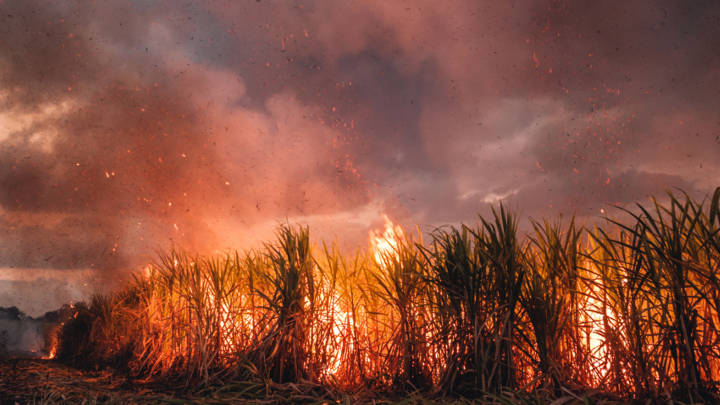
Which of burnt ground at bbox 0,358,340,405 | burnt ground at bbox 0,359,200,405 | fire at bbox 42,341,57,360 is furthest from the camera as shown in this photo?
fire at bbox 42,341,57,360

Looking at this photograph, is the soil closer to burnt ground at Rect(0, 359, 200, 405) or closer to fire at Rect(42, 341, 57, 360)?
burnt ground at Rect(0, 359, 200, 405)

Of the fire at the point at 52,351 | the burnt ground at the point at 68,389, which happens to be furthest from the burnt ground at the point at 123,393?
the fire at the point at 52,351

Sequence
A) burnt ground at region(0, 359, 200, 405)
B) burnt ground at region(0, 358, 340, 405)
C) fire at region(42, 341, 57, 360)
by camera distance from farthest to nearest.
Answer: fire at region(42, 341, 57, 360) < burnt ground at region(0, 359, 200, 405) < burnt ground at region(0, 358, 340, 405)

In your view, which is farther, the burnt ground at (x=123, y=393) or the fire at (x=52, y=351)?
the fire at (x=52, y=351)

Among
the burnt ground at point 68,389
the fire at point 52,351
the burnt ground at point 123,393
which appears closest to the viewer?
the burnt ground at point 123,393

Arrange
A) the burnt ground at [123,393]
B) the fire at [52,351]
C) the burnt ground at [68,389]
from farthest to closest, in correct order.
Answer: the fire at [52,351] → the burnt ground at [68,389] → the burnt ground at [123,393]

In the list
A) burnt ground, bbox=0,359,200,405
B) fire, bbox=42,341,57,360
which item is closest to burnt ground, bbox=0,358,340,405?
burnt ground, bbox=0,359,200,405

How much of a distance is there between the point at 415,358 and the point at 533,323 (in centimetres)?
88

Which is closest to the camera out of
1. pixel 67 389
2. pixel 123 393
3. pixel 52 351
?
pixel 123 393

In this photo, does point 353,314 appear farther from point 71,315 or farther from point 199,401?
point 71,315

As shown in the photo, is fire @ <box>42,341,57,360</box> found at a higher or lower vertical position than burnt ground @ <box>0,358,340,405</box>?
higher

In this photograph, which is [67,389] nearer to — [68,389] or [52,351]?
[68,389]

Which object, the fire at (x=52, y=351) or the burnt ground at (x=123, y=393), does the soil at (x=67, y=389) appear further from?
the fire at (x=52, y=351)

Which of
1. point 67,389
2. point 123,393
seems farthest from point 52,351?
point 123,393
